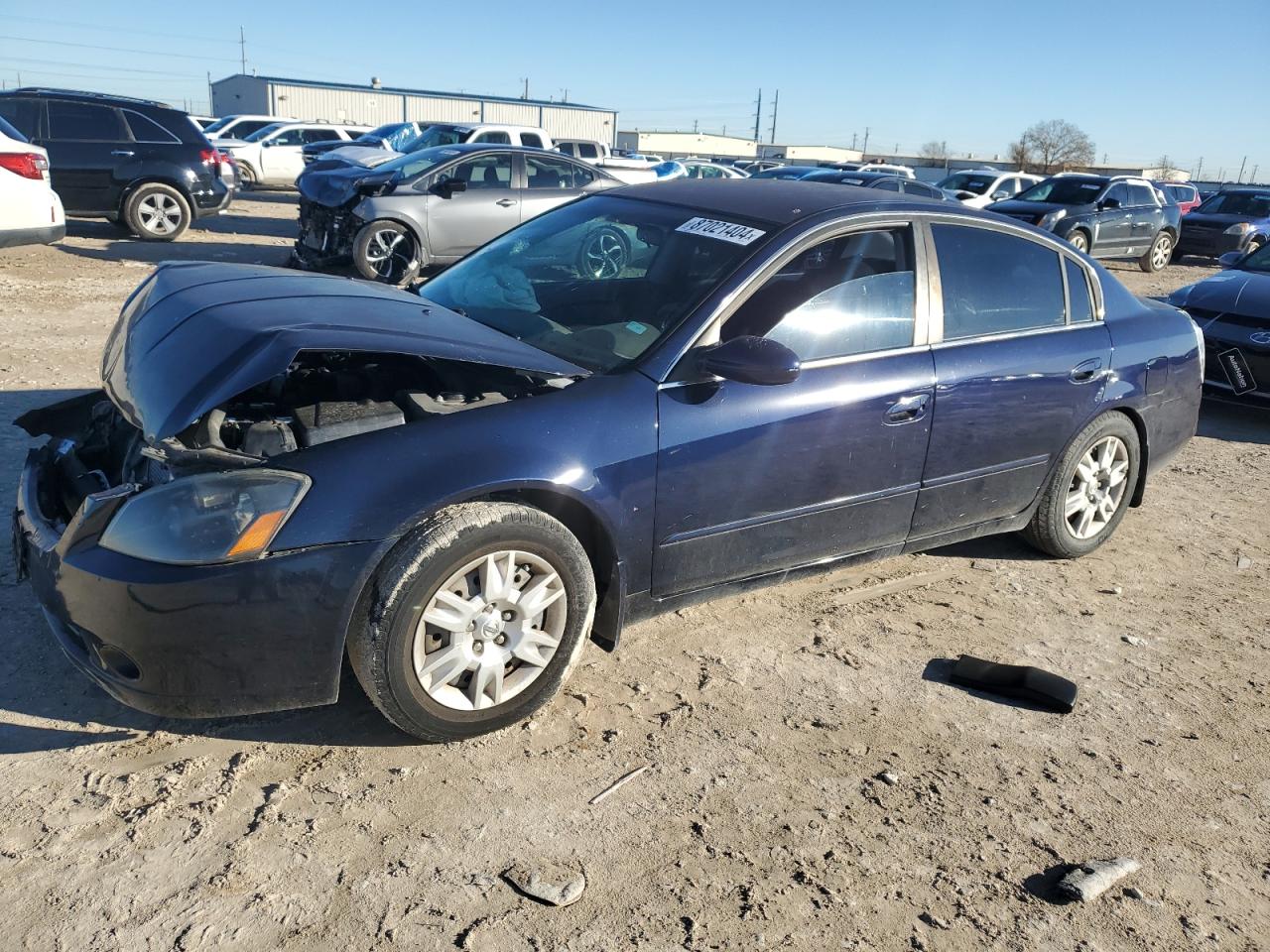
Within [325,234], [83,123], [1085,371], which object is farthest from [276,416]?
[83,123]

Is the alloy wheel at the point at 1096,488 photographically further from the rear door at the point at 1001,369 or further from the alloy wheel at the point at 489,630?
the alloy wheel at the point at 489,630

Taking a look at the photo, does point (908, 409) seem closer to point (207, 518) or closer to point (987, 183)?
point (207, 518)

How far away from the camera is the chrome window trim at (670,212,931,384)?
3496mm

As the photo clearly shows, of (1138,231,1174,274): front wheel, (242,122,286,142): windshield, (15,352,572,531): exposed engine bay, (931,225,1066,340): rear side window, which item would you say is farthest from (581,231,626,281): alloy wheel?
(242,122,286,142): windshield

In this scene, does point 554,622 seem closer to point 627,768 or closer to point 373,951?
point 627,768

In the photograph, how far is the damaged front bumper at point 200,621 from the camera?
105 inches

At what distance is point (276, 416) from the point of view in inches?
136

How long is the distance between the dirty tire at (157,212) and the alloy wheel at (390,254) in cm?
399

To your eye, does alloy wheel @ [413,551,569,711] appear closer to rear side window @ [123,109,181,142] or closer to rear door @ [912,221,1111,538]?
rear door @ [912,221,1111,538]

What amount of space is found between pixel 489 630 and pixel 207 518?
862 millimetres

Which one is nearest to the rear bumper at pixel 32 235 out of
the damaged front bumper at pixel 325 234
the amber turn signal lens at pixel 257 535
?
the damaged front bumper at pixel 325 234

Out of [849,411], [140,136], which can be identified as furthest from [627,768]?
[140,136]

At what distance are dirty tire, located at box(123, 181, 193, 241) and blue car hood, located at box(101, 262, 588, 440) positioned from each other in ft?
34.4

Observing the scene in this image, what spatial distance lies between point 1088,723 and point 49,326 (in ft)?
26.8
